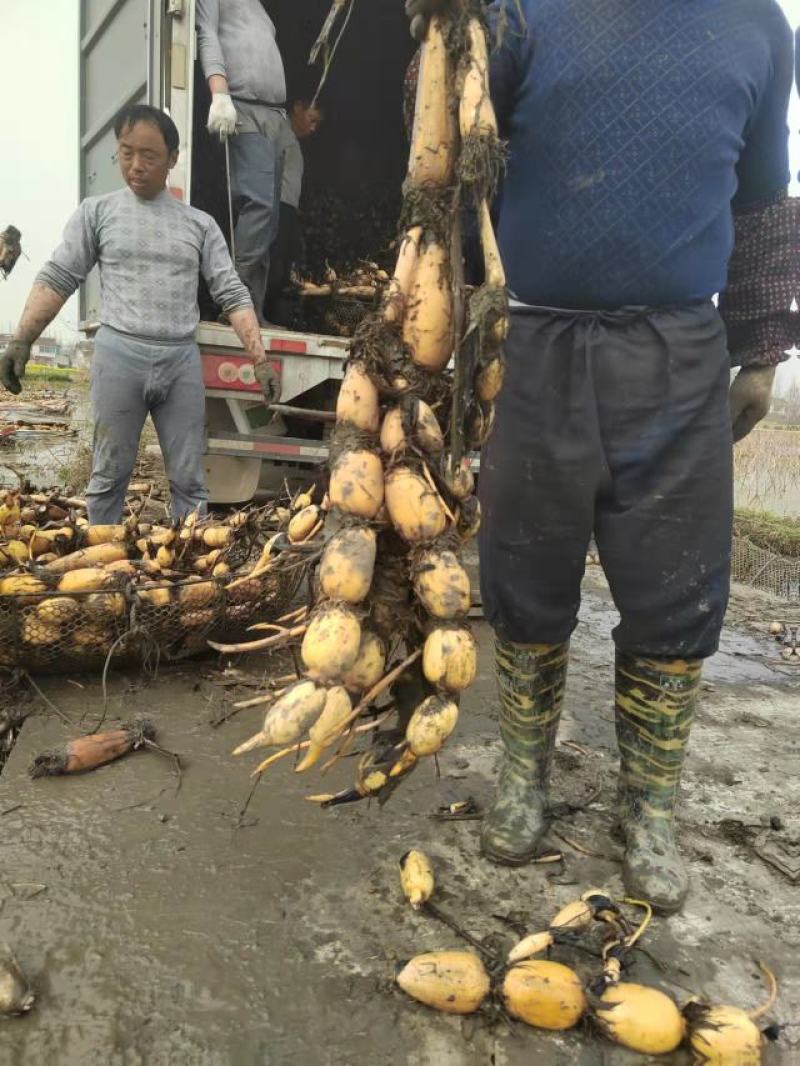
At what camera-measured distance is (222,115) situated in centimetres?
426

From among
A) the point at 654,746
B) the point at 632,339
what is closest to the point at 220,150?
the point at 632,339

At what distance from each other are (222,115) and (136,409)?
175 centimetres

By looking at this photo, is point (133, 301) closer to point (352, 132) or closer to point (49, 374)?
point (352, 132)

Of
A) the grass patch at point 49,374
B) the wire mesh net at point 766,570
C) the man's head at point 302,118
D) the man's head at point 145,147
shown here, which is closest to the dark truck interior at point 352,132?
the man's head at point 302,118

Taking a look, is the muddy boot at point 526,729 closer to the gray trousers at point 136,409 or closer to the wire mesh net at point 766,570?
the gray trousers at point 136,409

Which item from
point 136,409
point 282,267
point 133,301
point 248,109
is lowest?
point 136,409

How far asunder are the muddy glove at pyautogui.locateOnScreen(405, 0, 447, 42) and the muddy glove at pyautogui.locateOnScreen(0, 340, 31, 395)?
9.39ft

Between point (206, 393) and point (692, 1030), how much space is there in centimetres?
371

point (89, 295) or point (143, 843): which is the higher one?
point (89, 295)

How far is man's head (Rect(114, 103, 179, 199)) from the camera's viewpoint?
3.58 metres

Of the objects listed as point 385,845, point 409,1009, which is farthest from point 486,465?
point 409,1009

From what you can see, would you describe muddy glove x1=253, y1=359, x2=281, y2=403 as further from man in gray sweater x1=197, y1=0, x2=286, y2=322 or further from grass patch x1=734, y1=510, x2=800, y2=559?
grass patch x1=734, y1=510, x2=800, y2=559

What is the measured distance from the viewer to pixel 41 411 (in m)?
A: 15.2

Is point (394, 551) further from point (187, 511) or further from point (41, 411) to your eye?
point (41, 411)
